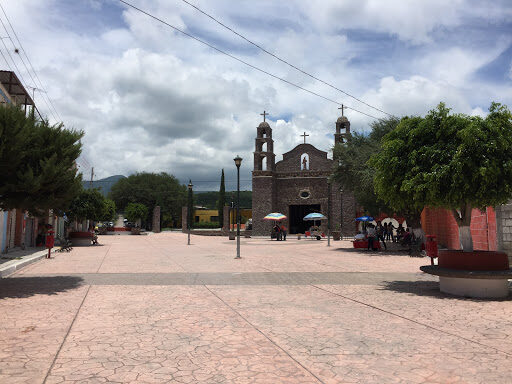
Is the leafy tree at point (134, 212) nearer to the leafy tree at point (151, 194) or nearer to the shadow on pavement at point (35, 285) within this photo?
the leafy tree at point (151, 194)

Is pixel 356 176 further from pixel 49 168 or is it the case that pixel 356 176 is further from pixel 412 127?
pixel 49 168

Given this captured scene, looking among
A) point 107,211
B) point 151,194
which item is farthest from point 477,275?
point 151,194

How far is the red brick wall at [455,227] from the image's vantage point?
1503cm

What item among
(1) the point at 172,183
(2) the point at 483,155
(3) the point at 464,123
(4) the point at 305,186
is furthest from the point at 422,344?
(1) the point at 172,183

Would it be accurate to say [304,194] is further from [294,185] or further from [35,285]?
[35,285]

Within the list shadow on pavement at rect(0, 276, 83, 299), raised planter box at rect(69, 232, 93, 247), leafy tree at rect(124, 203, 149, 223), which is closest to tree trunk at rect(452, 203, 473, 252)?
shadow on pavement at rect(0, 276, 83, 299)

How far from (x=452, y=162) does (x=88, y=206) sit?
24032 millimetres

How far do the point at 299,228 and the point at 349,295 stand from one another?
4118 centimetres

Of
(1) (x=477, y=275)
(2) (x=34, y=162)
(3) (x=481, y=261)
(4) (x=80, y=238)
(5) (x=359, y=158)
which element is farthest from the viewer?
(4) (x=80, y=238)

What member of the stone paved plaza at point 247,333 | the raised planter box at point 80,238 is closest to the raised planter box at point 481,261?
the stone paved plaza at point 247,333

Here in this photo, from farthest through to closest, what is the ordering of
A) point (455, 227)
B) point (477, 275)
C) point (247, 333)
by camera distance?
point (455, 227) → point (477, 275) → point (247, 333)

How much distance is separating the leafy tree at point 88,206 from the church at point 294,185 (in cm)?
2140

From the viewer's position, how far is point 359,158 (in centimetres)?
2272

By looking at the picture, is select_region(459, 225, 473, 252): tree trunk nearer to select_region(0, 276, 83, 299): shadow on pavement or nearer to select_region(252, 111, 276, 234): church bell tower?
select_region(0, 276, 83, 299): shadow on pavement
